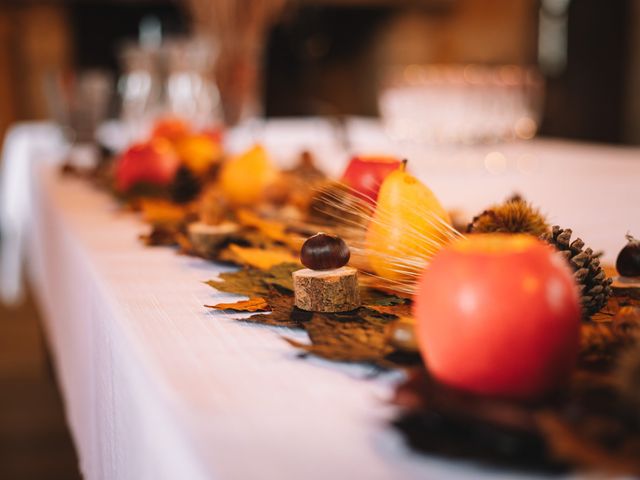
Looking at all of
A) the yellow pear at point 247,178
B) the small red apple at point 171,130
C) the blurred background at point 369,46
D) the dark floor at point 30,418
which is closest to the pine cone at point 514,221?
the yellow pear at point 247,178

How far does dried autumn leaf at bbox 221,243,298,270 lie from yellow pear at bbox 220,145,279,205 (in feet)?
0.96

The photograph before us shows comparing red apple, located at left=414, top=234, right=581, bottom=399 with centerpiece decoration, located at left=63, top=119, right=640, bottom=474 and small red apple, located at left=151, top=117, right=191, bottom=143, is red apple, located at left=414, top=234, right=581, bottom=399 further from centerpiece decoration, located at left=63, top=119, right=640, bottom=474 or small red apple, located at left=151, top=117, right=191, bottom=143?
small red apple, located at left=151, top=117, right=191, bottom=143

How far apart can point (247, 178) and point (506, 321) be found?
2.16 feet

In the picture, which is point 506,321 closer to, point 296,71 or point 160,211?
point 160,211

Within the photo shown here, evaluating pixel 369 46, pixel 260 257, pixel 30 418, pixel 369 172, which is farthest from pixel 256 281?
pixel 369 46

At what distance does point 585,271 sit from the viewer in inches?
17.9

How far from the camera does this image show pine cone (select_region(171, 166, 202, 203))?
3.16 feet

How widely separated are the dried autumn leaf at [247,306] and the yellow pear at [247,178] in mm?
447

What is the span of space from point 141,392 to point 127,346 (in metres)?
0.06

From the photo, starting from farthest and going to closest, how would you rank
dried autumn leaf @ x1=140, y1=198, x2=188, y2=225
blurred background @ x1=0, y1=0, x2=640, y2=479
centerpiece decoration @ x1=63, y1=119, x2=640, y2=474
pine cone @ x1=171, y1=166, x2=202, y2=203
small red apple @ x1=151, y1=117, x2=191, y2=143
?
blurred background @ x1=0, y1=0, x2=640, y2=479 → small red apple @ x1=151, y1=117, x2=191, y2=143 → pine cone @ x1=171, y1=166, x2=202, y2=203 → dried autumn leaf @ x1=140, y1=198, x2=188, y2=225 → centerpiece decoration @ x1=63, y1=119, x2=640, y2=474

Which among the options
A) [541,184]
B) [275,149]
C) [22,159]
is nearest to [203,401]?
[541,184]

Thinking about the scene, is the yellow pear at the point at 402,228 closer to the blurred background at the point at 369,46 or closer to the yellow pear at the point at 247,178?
the yellow pear at the point at 247,178

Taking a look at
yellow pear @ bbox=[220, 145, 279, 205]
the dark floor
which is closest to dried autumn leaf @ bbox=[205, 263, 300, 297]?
yellow pear @ bbox=[220, 145, 279, 205]

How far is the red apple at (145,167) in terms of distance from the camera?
41.7 inches
